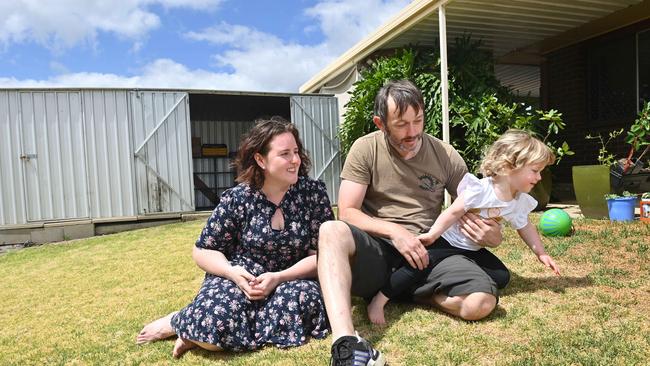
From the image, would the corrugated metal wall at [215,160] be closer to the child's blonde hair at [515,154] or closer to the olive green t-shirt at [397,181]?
the olive green t-shirt at [397,181]

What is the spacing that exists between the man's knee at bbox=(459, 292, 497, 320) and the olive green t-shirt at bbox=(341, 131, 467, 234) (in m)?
0.43

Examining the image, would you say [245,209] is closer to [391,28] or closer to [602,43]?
[391,28]

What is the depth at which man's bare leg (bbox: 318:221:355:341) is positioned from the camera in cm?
207

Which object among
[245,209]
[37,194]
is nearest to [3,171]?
[37,194]

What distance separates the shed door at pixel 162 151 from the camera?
917 centimetres

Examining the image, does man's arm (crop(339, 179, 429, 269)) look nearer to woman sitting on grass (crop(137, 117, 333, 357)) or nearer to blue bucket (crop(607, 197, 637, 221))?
woman sitting on grass (crop(137, 117, 333, 357))

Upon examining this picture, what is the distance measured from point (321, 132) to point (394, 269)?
808 centimetres

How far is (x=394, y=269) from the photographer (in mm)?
2652

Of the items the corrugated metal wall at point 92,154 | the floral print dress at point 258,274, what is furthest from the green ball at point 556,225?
the corrugated metal wall at point 92,154

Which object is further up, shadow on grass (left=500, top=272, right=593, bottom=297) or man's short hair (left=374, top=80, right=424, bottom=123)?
man's short hair (left=374, top=80, right=424, bottom=123)

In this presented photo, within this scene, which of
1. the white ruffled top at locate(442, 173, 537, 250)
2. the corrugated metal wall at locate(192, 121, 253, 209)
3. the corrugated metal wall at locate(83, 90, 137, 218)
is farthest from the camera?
the corrugated metal wall at locate(192, 121, 253, 209)

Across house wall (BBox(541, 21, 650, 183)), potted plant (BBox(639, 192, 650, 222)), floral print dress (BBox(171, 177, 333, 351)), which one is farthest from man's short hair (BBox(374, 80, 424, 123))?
house wall (BBox(541, 21, 650, 183))

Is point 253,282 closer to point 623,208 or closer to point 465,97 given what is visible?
point 623,208

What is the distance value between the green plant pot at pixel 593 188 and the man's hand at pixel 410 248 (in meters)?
3.88
